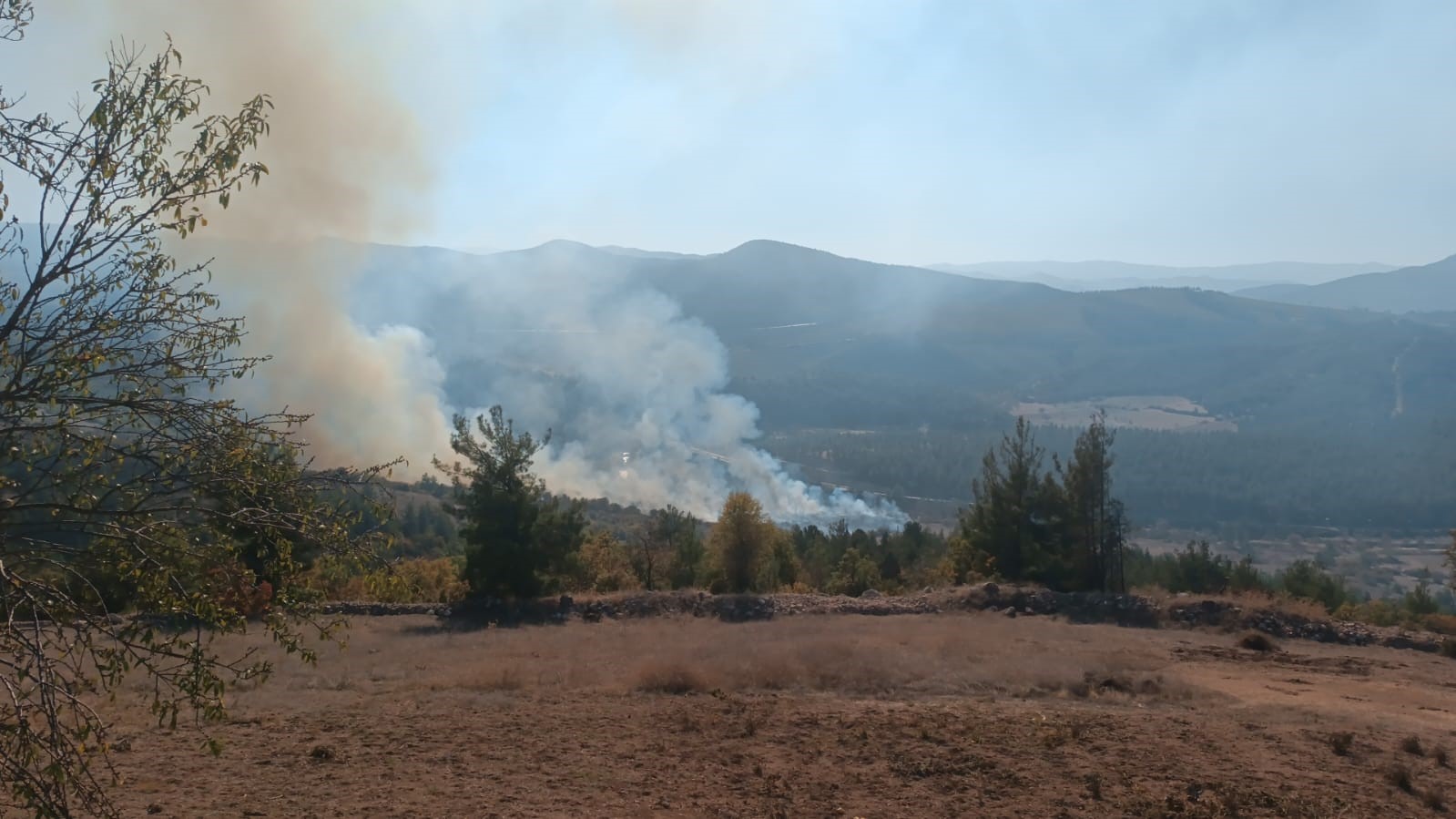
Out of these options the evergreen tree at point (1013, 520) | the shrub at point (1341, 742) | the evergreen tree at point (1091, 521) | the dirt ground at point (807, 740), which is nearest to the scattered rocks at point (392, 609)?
the dirt ground at point (807, 740)

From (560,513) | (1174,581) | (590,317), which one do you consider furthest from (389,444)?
(590,317)

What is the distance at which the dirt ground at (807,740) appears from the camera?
7.05 meters

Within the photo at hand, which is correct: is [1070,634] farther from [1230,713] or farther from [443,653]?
[443,653]

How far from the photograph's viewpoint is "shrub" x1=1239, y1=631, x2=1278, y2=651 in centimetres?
1652

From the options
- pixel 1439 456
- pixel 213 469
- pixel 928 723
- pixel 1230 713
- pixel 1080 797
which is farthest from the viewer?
pixel 1439 456

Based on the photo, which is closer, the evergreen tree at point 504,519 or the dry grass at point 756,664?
the dry grass at point 756,664

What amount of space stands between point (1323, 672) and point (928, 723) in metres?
9.57

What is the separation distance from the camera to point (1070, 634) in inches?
699

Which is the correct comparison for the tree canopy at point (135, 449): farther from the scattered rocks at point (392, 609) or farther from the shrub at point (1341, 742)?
the scattered rocks at point (392, 609)

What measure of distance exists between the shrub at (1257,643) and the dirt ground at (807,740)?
2.23 metres

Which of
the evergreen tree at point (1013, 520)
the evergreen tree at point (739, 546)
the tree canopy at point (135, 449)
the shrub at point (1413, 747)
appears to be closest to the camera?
the tree canopy at point (135, 449)

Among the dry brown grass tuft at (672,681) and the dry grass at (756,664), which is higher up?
the dry brown grass tuft at (672,681)

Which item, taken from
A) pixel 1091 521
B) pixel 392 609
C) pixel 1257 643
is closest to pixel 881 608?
pixel 1257 643

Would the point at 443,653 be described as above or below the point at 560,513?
below
